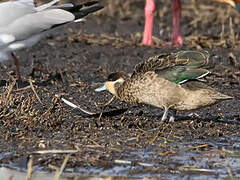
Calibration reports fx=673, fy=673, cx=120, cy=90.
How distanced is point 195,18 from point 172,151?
274 inches

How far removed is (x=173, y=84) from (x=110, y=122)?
2.45ft

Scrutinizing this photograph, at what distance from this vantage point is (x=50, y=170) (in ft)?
17.3

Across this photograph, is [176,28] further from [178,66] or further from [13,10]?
[178,66]

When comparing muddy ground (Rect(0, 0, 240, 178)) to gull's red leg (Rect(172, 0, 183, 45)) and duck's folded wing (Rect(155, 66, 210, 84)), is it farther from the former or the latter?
duck's folded wing (Rect(155, 66, 210, 84))

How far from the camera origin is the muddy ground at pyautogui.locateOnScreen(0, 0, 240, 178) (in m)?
5.45

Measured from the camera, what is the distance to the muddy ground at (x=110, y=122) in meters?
5.45

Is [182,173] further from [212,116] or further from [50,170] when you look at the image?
[212,116]

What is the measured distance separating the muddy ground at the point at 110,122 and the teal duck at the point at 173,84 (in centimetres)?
23

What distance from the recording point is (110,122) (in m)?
6.52

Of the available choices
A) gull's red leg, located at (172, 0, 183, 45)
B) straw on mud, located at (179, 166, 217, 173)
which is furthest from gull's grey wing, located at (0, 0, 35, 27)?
straw on mud, located at (179, 166, 217, 173)

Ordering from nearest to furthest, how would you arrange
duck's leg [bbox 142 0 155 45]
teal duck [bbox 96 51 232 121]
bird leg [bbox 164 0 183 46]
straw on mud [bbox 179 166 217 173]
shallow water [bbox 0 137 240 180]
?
1. shallow water [bbox 0 137 240 180]
2. straw on mud [bbox 179 166 217 173]
3. teal duck [bbox 96 51 232 121]
4. duck's leg [bbox 142 0 155 45]
5. bird leg [bbox 164 0 183 46]

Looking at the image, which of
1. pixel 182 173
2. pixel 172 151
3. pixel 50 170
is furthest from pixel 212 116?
pixel 50 170

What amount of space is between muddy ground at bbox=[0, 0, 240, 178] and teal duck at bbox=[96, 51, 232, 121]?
228 millimetres

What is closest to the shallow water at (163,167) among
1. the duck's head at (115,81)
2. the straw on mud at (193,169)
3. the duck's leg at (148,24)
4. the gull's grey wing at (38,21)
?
the straw on mud at (193,169)
